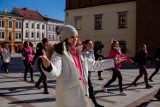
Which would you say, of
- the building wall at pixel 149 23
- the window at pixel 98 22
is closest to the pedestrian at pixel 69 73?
the building wall at pixel 149 23

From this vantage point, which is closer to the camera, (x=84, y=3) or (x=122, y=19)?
(x=122, y=19)

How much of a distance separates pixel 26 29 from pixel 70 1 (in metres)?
30.0

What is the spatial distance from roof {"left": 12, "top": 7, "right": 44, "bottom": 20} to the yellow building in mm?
2792

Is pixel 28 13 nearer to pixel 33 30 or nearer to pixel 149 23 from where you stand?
pixel 33 30

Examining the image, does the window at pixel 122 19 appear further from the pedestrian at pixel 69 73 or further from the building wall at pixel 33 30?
the building wall at pixel 33 30

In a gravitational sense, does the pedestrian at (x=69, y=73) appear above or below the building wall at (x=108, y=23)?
below

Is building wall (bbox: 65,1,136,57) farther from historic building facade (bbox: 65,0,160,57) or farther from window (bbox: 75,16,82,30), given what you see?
window (bbox: 75,16,82,30)

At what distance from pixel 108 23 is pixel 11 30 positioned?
35408 millimetres

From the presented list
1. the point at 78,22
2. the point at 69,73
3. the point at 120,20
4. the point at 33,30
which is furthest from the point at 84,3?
the point at 33,30

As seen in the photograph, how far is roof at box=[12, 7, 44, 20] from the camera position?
6512cm

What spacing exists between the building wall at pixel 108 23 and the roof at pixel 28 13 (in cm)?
3060

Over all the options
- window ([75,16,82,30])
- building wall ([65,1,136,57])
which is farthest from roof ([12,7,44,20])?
window ([75,16,82,30])

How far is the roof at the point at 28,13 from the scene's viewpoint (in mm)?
65125

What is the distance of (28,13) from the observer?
67688mm
